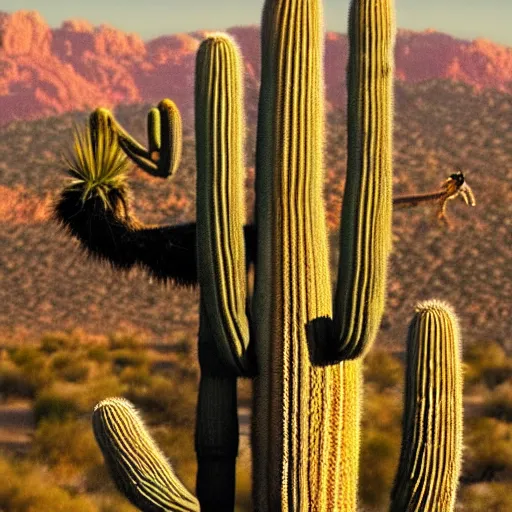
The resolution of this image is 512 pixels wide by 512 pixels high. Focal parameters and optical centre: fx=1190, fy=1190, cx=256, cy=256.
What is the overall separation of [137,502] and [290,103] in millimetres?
2512

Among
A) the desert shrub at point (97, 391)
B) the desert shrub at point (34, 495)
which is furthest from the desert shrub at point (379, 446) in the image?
the desert shrub at point (97, 391)

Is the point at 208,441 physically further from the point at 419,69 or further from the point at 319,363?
the point at 419,69

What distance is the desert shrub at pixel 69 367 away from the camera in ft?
77.8

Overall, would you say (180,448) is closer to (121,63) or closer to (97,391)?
(97,391)

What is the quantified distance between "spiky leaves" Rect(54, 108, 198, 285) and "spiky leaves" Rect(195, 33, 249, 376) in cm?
77

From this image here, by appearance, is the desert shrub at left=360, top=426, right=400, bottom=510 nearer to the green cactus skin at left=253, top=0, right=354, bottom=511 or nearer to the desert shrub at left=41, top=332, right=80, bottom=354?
the green cactus skin at left=253, top=0, right=354, bottom=511

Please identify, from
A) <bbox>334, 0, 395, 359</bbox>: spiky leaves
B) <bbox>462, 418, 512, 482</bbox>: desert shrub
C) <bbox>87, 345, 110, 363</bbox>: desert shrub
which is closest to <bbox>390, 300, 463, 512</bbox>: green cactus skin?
<bbox>334, 0, 395, 359</bbox>: spiky leaves

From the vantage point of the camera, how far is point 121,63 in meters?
94.9

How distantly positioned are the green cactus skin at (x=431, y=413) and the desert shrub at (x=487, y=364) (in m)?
16.1

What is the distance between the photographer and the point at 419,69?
9012cm

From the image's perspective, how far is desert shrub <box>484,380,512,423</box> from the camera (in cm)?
2048

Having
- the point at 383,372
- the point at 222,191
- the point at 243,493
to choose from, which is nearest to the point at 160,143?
the point at 222,191

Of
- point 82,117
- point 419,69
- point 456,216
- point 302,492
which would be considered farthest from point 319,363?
point 419,69

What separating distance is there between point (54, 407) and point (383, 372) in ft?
22.7
